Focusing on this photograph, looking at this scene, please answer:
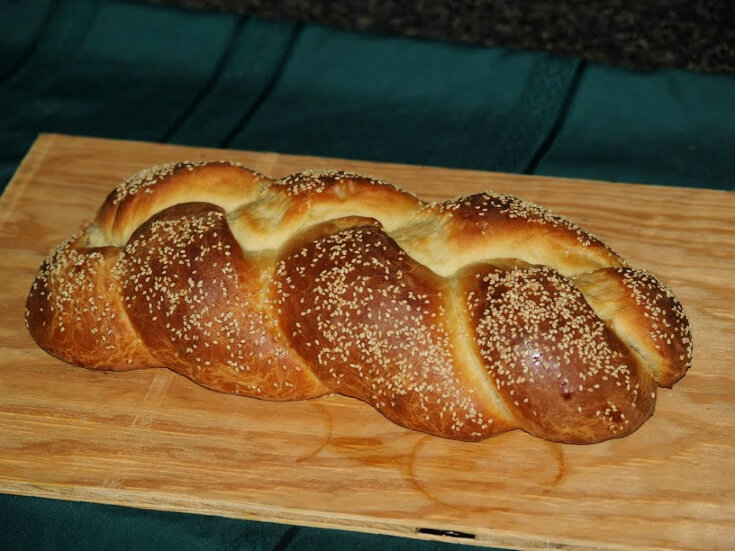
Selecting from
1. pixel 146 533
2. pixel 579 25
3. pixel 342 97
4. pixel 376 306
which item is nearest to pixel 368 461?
pixel 376 306

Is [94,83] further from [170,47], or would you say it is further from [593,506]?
[593,506]

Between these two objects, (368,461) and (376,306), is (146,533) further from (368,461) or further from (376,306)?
(376,306)

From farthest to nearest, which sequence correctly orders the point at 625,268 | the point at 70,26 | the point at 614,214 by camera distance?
1. the point at 70,26
2. the point at 614,214
3. the point at 625,268

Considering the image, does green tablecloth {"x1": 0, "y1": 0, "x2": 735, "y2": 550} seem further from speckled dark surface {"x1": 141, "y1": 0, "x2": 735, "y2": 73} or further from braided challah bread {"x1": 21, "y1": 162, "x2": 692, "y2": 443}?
braided challah bread {"x1": 21, "y1": 162, "x2": 692, "y2": 443}

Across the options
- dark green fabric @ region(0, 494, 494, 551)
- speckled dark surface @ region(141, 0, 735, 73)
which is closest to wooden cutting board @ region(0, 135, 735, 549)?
dark green fabric @ region(0, 494, 494, 551)

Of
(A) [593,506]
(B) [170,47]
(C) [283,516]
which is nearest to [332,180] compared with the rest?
(C) [283,516]
